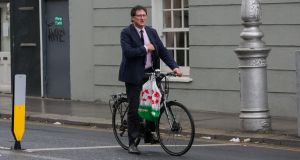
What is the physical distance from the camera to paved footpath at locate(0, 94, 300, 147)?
1125 centimetres

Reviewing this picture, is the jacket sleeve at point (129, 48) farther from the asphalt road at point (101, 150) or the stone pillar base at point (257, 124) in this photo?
the stone pillar base at point (257, 124)

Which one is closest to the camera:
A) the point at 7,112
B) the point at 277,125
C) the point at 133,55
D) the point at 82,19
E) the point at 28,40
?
the point at 133,55

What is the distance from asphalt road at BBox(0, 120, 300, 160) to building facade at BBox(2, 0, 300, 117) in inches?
107

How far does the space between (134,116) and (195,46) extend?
20.1 ft

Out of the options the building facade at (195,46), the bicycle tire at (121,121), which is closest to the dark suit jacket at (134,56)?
the bicycle tire at (121,121)

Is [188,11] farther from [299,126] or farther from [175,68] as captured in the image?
[175,68]

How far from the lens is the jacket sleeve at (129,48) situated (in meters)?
9.12

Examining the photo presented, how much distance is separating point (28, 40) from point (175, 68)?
34.3 feet

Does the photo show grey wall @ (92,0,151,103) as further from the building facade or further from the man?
the man

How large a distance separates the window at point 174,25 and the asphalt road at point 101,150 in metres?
4.32

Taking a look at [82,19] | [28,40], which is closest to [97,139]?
[82,19]

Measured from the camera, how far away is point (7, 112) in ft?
50.5

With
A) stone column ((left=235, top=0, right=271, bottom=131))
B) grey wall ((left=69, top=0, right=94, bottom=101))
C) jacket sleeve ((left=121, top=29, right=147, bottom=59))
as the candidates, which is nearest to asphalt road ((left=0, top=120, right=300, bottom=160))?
stone column ((left=235, top=0, right=271, bottom=131))

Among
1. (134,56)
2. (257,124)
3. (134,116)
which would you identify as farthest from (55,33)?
(134,56)
